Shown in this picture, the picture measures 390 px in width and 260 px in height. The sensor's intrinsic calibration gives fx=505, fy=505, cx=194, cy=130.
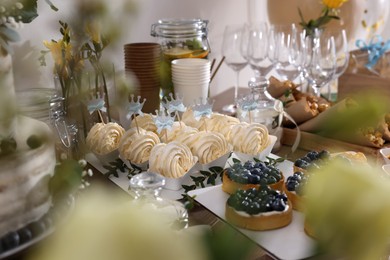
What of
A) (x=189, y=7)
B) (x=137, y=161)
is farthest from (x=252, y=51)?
(x=137, y=161)

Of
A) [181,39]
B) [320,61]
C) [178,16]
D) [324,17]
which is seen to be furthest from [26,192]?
[324,17]

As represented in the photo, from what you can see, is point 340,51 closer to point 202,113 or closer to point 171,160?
point 202,113

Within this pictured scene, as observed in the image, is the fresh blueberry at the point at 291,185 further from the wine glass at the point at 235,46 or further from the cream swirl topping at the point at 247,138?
the wine glass at the point at 235,46

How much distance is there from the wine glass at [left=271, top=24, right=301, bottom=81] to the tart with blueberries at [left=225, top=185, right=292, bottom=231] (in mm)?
874

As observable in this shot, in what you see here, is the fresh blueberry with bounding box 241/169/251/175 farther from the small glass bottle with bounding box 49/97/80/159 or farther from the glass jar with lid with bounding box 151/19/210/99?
the glass jar with lid with bounding box 151/19/210/99

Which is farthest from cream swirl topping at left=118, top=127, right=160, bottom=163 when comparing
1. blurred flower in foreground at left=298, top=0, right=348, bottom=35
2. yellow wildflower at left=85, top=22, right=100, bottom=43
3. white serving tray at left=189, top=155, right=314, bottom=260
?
blurred flower in foreground at left=298, top=0, right=348, bottom=35

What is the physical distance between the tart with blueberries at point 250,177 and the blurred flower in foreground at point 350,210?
828 millimetres

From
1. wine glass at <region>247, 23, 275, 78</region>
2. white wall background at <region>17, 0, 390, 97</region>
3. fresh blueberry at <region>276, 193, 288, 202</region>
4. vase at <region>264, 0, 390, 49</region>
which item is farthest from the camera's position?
vase at <region>264, 0, 390, 49</region>

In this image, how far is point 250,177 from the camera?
101 centimetres

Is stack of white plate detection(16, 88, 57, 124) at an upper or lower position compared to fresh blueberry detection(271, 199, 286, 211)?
upper

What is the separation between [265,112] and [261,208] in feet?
1.66

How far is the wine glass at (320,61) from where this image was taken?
5.38ft

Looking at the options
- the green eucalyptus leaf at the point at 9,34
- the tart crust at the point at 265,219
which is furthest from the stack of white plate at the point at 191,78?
the green eucalyptus leaf at the point at 9,34

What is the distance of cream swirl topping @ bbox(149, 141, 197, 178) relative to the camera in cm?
105
